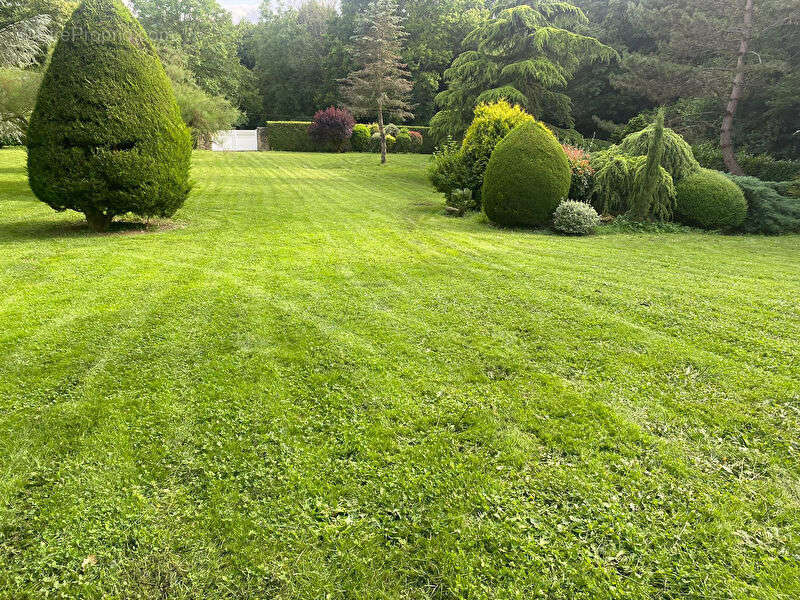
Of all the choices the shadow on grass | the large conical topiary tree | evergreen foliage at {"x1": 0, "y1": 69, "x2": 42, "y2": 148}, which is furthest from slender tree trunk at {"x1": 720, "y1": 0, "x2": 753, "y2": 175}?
evergreen foliage at {"x1": 0, "y1": 69, "x2": 42, "y2": 148}

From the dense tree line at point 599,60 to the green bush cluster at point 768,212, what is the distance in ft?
30.8

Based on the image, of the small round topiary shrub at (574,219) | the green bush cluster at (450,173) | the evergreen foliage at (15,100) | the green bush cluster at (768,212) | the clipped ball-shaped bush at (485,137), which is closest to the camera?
the small round topiary shrub at (574,219)

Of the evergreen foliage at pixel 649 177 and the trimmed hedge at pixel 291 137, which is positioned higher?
the trimmed hedge at pixel 291 137

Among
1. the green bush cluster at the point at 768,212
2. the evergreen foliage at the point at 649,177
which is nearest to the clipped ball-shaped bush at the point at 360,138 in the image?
the evergreen foliage at the point at 649,177

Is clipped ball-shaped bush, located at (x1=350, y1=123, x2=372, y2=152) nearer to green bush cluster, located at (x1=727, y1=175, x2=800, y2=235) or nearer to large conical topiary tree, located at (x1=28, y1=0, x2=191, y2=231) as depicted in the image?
large conical topiary tree, located at (x1=28, y1=0, x2=191, y2=231)

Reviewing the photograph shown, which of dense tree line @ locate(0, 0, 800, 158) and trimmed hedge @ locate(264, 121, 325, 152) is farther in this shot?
trimmed hedge @ locate(264, 121, 325, 152)

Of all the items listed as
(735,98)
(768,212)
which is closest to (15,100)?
(768,212)

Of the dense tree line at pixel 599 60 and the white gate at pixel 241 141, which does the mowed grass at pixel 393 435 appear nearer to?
the dense tree line at pixel 599 60

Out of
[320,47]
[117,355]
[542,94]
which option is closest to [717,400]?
[117,355]

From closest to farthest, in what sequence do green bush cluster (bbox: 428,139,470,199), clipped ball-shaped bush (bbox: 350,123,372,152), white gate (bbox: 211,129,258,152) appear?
green bush cluster (bbox: 428,139,470,199) < clipped ball-shaped bush (bbox: 350,123,372,152) < white gate (bbox: 211,129,258,152)

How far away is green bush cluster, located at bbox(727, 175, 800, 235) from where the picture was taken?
33.9 feet

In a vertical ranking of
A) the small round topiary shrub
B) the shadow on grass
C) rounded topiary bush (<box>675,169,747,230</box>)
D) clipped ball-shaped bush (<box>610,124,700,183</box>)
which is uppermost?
clipped ball-shaped bush (<box>610,124,700,183</box>)

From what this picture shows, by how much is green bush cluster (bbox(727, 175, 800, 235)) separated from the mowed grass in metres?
6.30

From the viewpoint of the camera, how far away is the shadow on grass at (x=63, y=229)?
7167 millimetres
